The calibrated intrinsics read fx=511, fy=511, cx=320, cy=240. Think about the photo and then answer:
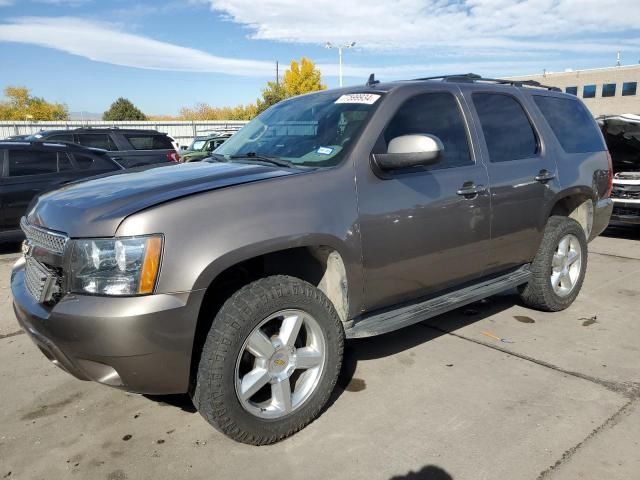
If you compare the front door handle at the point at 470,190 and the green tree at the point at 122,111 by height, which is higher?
the green tree at the point at 122,111

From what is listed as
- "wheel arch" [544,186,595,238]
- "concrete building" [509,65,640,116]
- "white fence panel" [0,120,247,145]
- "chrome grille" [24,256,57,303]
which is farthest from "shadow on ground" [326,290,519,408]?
"concrete building" [509,65,640,116]

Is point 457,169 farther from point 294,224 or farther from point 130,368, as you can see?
point 130,368

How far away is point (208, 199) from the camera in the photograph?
241cm

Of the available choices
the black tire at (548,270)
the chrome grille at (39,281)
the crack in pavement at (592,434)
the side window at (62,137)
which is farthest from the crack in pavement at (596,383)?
the side window at (62,137)

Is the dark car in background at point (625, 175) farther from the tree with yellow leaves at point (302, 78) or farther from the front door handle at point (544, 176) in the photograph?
the tree with yellow leaves at point (302, 78)

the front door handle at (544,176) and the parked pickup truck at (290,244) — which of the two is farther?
the front door handle at (544,176)

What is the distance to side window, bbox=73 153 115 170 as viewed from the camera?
8137mm

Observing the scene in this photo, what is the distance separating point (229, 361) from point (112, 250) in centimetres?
74

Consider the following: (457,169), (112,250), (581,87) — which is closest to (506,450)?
(457,169)

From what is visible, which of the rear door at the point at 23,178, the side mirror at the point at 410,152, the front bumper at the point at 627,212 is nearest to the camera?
the side mirror at the point at 410,152

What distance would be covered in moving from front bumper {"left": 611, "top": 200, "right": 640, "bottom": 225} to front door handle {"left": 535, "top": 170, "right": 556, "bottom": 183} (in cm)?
465

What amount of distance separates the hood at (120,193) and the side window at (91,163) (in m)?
5.57

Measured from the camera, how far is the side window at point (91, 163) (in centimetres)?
814

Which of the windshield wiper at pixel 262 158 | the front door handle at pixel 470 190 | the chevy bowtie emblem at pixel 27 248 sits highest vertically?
the windshield wiper at pixel 262 158
